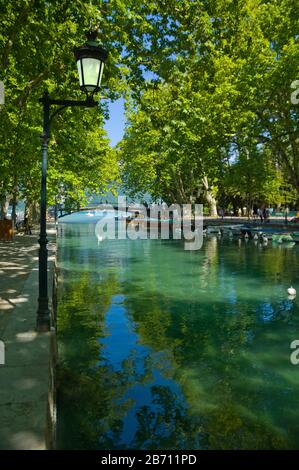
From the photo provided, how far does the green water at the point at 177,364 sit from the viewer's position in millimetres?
5652

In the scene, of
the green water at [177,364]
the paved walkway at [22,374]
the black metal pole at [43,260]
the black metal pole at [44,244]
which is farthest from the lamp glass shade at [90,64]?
the green water at [177,364]

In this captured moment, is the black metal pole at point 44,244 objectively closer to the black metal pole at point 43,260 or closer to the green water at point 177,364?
the black metal pole at point 43,260

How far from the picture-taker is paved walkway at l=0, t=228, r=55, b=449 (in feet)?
12.3

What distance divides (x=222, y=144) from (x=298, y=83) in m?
6.83

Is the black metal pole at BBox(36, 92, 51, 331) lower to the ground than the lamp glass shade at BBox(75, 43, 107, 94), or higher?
lower

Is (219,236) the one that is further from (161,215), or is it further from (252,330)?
(161,215)

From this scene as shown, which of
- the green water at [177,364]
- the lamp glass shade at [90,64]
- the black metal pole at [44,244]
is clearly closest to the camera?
the green water at [177,364]

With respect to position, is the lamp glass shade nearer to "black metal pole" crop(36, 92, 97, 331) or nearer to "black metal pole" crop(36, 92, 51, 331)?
"black metal pole" crop(36, 92, 97, 331)

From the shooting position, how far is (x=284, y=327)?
35.1 feet

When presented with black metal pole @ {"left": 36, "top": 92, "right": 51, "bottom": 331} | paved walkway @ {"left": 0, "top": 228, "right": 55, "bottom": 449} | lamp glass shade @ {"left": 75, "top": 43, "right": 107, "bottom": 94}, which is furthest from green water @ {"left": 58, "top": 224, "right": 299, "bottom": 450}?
lamp glass shade @ {"left": 75, "top": 43, "right": 107, "bottom": 94}

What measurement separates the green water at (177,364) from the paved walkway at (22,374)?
1032 mm

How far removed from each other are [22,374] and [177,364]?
383 cm

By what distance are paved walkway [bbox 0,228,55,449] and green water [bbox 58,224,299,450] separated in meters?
1.03

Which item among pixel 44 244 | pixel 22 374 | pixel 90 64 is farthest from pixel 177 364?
pixel 90 64
